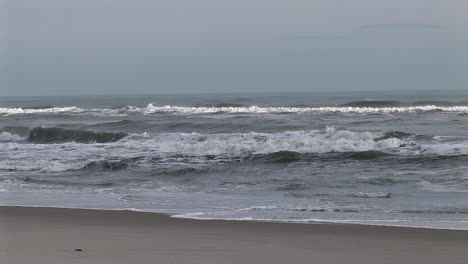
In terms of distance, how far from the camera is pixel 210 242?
6.29 metres

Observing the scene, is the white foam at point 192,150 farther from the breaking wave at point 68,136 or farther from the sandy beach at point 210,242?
the sandy beach at point 210,242

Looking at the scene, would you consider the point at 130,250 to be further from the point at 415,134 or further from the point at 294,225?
the point at 415,134

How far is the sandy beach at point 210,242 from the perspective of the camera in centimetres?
556

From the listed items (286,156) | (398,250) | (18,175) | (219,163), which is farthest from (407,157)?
(398,250)

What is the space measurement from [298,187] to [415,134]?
9992mm

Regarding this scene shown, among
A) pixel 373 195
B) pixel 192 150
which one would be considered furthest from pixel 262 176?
pixel 192 150

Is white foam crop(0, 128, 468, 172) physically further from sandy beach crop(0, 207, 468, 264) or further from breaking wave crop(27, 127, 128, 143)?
sandy beach crop(0, 207, 468, 264)

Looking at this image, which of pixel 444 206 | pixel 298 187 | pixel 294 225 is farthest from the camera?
pixel 298 187

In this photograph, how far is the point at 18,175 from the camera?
13.4 metres

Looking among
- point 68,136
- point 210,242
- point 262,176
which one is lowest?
point 262,176

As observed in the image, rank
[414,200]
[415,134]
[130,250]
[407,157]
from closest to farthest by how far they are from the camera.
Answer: [130,250] → [414,200] → [407,157] → [415,134]

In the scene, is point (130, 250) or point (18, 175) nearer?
point (130, 250)

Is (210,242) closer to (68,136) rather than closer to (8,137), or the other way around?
(68,136)

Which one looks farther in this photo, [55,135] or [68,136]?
[55,135]
